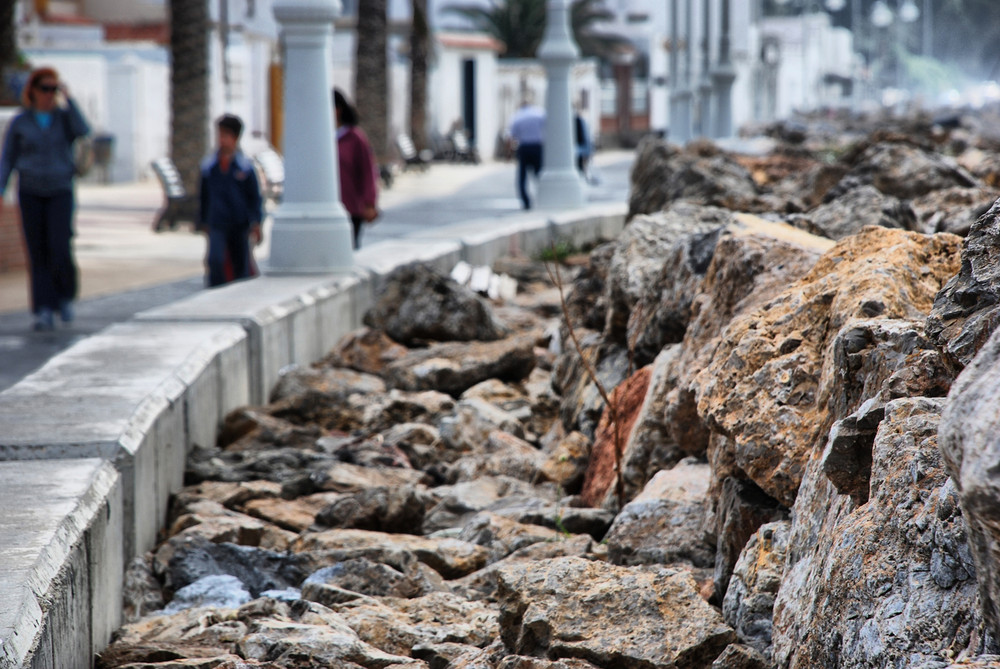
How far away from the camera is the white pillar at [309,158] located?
23.0 feet

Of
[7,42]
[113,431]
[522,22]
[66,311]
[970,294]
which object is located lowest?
[66,311]

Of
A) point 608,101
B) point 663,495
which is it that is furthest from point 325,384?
point 608,101

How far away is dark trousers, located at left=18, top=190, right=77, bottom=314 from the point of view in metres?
7.78

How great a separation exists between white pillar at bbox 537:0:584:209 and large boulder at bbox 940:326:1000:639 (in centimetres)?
1171

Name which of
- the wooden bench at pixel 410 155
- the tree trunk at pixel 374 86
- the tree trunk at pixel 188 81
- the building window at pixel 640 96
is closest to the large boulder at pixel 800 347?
the tree trunk at pixel 188 81

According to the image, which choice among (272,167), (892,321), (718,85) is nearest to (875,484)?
(892,321)

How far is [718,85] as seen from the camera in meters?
22.1

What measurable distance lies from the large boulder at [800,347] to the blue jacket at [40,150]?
5921 mm

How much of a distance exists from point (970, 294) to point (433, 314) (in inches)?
179

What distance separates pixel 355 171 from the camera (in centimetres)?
859

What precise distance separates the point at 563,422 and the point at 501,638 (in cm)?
243

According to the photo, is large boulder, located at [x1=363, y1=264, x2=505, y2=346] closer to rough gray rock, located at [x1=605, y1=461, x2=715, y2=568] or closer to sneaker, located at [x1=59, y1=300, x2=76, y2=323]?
sneaker, located at [x1=59, y1=300, x2=76, y2=323]

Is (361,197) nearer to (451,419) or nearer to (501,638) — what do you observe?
(451,419)

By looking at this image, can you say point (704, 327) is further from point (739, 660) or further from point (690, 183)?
point (690, 183)
